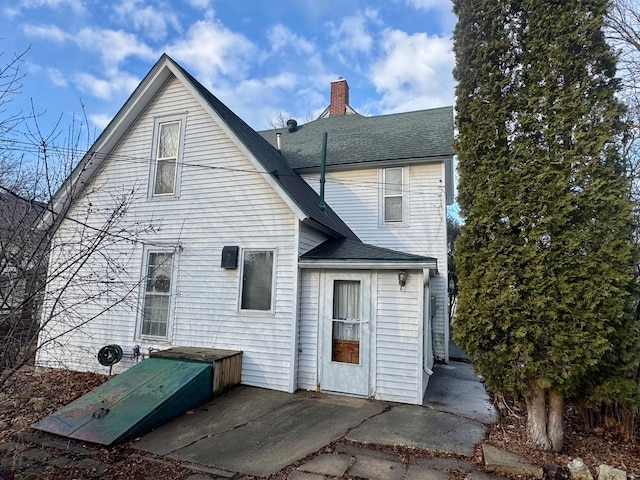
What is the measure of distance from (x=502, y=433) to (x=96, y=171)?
31.7 ft

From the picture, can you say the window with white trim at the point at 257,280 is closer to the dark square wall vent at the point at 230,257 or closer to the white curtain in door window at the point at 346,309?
the dark square wall vent at the point at 230,257

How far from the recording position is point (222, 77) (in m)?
13.1

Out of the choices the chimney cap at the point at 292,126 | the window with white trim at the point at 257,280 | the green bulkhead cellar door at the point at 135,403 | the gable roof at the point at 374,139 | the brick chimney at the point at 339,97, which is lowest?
the green bulkhead cellar door at the point at 135,403

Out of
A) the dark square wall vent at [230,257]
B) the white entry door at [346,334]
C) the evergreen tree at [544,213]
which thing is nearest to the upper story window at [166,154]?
the dark square wall vent at [230,257]

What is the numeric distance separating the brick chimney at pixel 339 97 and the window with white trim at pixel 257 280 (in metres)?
9.37

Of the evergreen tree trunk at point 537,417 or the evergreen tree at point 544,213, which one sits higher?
the evergreen tree at point 544,213

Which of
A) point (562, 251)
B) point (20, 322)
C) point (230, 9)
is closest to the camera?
→ point (20, 322)

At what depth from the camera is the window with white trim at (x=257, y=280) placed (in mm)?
6840

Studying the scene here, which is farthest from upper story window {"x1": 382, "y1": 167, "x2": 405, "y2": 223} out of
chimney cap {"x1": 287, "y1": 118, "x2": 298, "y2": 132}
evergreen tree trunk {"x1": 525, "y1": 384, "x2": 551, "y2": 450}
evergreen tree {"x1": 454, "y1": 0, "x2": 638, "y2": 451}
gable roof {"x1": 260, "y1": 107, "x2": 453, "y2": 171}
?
evergreen tree trunk {"x1": 525, "y1": 384, "x2": 551, "y2": 450}

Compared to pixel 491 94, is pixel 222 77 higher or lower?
higher

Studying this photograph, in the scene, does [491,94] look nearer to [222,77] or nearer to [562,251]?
[562,251]

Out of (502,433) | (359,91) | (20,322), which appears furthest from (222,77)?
(502,433)

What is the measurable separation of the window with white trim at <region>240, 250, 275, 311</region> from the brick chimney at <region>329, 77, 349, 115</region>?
9.37 metres

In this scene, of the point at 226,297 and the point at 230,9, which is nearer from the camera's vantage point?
the point at 226,297
